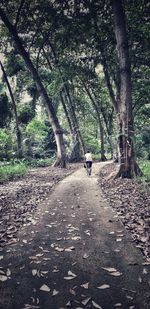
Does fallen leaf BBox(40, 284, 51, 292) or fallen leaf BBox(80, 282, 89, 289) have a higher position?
fallen leaf BBox(80, 282, 89, 289)

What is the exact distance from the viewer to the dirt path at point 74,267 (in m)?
4.35

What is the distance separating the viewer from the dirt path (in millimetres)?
4352

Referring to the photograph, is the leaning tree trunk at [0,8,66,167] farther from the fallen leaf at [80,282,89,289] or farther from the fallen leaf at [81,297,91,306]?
the fallen leaf at [81,297,91,306]

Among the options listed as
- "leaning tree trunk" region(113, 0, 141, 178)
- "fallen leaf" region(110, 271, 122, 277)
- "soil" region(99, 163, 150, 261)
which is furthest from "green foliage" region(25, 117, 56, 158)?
"fallen leaf" region(110, 271, 122, 277)

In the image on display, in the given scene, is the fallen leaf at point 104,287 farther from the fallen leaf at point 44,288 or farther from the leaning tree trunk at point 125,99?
the leaning tree trunk at point 125,99

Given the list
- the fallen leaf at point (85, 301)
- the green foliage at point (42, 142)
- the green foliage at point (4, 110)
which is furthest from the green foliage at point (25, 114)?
the fallen leaf at point (85, 301)

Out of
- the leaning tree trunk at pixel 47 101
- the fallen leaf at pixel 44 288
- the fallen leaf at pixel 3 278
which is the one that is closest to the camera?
the fallen leaf at pixel 44 288

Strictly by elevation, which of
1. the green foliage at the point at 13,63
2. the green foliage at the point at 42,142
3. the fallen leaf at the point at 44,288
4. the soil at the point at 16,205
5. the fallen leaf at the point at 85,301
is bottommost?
the fallen leaf at the point at 85,301

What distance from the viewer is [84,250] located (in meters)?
6.15

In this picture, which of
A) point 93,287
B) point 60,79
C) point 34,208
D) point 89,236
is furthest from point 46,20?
point 93,287

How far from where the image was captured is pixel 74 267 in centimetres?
539

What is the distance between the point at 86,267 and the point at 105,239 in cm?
144

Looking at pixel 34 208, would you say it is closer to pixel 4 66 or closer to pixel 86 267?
pixel 86 267

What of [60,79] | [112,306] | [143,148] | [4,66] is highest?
[4,66]
